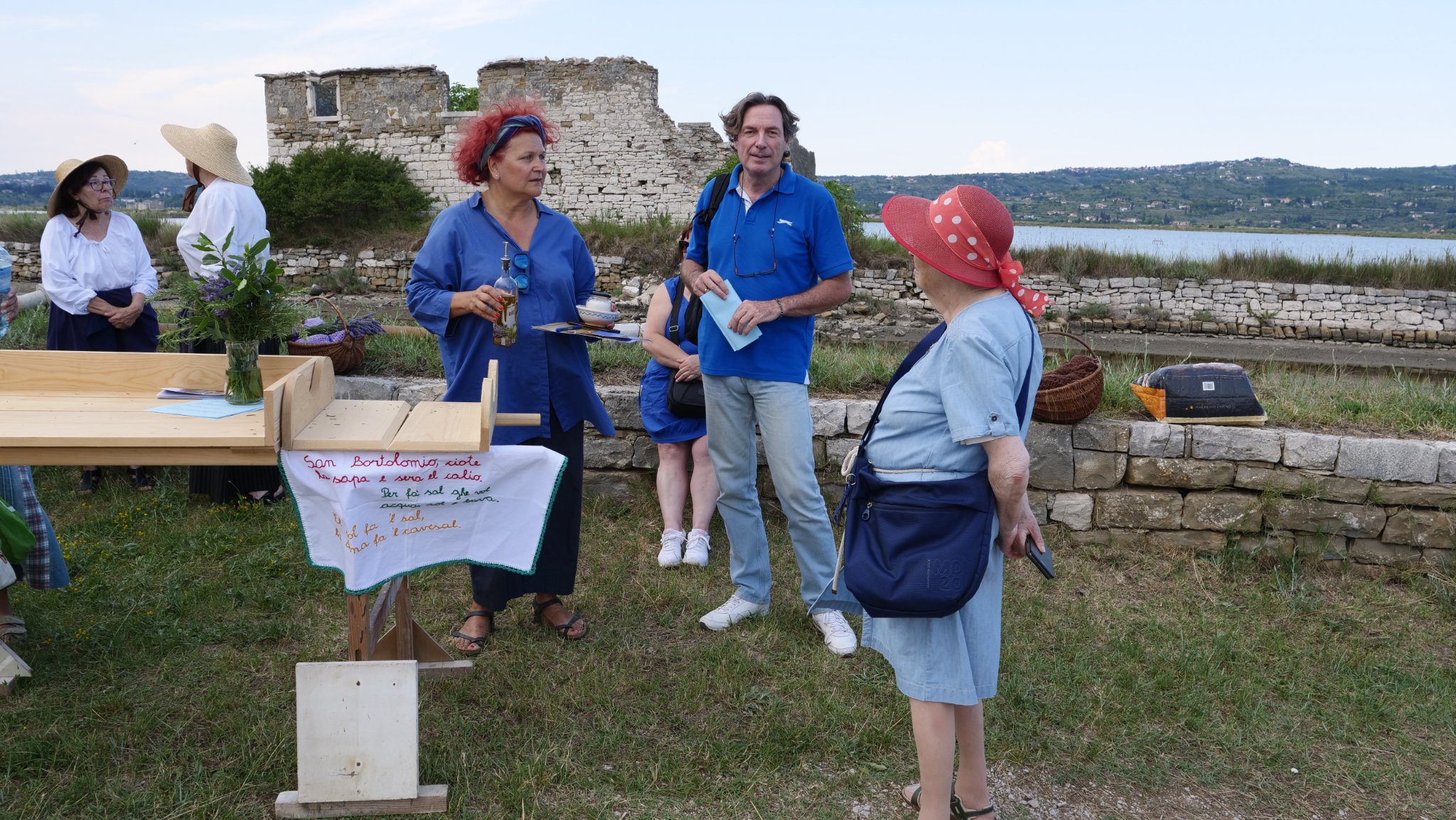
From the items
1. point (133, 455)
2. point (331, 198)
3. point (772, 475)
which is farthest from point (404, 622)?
point (331, 198)

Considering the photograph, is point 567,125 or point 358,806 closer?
point 358,806

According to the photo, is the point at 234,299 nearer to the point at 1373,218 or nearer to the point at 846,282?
the point at 846,282

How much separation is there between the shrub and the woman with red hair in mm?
19708

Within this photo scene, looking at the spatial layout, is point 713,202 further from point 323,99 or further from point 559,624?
point 323,99

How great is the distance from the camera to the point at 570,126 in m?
23.8

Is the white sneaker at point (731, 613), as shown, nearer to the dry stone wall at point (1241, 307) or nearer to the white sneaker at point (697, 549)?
the white sneaker at point (697, 549)

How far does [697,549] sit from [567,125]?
21.4 m

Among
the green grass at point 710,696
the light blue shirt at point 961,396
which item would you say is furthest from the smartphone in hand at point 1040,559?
the green grass at point 710,696

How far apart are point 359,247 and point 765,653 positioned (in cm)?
1969

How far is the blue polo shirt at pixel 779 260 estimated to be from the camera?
3.42 meters

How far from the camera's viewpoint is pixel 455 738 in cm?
288

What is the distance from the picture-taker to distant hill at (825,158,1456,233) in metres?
35.9

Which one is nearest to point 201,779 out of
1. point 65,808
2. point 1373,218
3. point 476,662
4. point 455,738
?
point 65,808

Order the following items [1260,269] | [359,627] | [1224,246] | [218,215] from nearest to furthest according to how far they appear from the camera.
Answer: [359,627]
[218,215]
[1260,269]
[1224,246]
